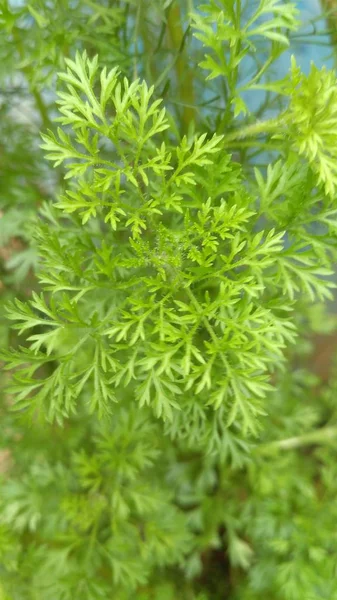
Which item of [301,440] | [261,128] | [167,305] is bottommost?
[301,440]

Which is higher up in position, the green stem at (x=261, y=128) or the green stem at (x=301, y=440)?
the green stem at (x=261, y=128)

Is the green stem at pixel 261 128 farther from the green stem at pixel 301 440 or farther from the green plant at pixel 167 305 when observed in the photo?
the green stem at pixel 301 440

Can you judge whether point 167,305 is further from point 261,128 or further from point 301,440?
point 301,440

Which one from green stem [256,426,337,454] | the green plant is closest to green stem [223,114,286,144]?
the green plant

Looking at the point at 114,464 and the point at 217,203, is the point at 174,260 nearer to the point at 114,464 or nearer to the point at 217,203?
the point at 217,203

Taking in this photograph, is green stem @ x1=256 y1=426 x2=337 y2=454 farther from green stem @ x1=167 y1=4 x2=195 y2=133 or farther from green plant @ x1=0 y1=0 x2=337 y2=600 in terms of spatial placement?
green stem @ x1=167 y1=4 x2=195 y2=133

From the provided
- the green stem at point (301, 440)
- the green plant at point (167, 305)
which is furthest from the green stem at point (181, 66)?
the green stem at point (301, 440)

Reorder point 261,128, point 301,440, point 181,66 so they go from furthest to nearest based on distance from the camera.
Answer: point 301,440 < point 181,66 < point 261,128

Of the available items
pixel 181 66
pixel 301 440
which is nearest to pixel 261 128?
pixel 181 66
